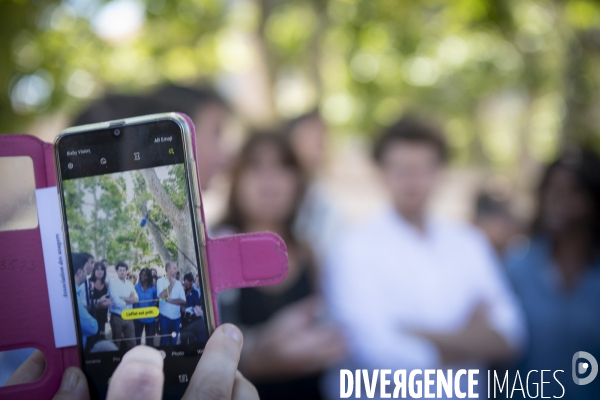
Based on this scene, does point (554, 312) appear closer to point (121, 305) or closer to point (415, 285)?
point (415, 285)

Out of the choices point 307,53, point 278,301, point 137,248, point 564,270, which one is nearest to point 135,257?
point 137,248

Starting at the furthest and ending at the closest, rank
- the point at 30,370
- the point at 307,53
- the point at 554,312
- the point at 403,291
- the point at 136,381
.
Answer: the point at 307,53 < the point at 554,312 < the point at 403,291 < the point at 30,370 < the point at 136,381

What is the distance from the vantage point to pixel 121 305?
24.0 inches

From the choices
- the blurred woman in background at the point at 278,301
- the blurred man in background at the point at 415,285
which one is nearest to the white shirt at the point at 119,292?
the blurred woman in background at the point at 278,301

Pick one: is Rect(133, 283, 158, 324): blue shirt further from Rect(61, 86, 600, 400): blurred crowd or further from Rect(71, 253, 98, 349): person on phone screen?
Rect(61, 86, 600, 400): blurred crowd

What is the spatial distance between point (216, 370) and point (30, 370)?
224 mm

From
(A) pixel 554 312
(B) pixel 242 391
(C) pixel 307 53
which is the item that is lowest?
(A) pixel 554 312

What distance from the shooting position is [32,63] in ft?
6.49

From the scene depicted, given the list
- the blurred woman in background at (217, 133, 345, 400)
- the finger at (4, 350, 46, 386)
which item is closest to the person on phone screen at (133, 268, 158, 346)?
the finger at (4, 350, 46, 386)

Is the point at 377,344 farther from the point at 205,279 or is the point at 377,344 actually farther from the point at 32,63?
the point at 32,63

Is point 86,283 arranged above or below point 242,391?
above

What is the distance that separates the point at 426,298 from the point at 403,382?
0.36 meters

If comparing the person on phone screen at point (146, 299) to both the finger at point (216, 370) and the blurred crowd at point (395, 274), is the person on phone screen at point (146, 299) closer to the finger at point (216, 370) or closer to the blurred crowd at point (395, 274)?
the finger at point (216, 370)

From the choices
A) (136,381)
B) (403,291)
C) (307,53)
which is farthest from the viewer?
(307,53)
